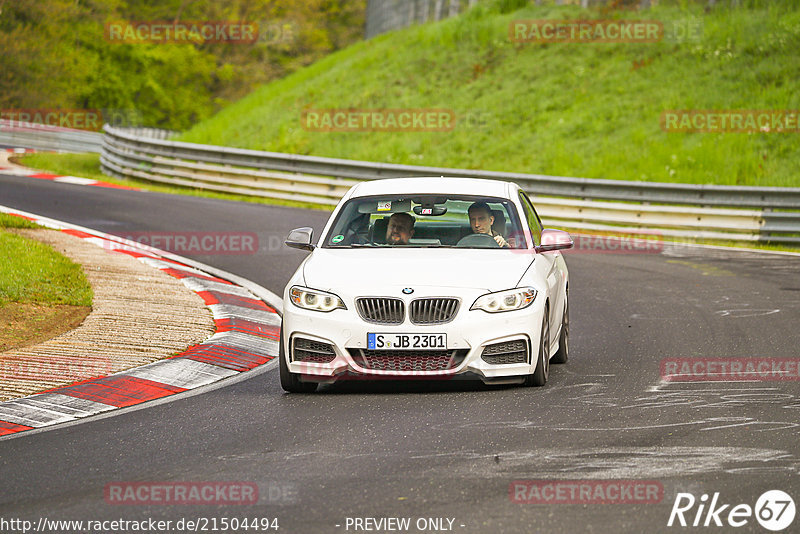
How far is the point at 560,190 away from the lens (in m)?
21.8

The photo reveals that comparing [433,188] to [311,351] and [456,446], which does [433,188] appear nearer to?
[311,351]

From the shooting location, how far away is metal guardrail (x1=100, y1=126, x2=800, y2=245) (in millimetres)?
19594

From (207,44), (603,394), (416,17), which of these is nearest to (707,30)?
(416,17)

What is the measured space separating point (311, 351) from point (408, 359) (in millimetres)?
700

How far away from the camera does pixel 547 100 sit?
3133cm

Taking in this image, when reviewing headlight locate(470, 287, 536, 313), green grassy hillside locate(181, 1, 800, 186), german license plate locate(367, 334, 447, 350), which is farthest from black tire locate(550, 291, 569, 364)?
green grassy hillside locate(181, 1, 800, 186)

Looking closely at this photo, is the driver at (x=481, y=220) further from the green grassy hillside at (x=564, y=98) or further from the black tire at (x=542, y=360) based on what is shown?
the green grassy hillside at (x=564, y=98)

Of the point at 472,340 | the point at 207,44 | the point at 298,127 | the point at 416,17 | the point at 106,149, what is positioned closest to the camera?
the point at 472,340

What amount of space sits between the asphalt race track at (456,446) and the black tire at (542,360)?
0.38ft

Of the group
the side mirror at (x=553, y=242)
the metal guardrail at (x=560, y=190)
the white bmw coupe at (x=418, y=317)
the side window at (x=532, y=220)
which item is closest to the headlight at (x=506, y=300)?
the white bmw coupe at (x=418, y=317)

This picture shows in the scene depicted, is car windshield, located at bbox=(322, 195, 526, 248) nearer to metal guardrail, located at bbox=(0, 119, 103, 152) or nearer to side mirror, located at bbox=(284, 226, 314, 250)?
side mirror, located at bbox=(284, 226, 314, 250)

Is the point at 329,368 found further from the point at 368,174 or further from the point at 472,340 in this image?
the point at 368,174

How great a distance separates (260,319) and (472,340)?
396cm

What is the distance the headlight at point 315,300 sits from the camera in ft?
26.0
